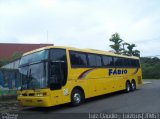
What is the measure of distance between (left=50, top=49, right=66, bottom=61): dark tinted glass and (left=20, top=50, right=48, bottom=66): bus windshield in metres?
0.32

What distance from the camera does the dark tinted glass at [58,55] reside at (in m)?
15.5

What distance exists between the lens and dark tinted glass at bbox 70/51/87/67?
1700cm

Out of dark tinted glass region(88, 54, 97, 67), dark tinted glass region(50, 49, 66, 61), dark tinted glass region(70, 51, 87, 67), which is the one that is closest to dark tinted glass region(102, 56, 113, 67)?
dark tinted glass region(88, 54, 97, 67)

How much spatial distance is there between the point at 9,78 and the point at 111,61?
7.81 meters

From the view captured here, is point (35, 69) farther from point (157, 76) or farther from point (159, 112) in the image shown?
point (157, 76)

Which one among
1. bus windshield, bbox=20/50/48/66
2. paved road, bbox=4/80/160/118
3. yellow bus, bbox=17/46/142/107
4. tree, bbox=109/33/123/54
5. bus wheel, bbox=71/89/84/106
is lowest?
paved road, bbox=4/80/160/118

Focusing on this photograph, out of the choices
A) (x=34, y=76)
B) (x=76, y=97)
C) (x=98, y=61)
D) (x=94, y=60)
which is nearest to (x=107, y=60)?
(x=98, y=61)

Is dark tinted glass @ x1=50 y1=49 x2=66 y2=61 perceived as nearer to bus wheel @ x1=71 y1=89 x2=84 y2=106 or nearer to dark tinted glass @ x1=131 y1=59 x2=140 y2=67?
bus wheel @ x1=71 y1=89 x2=84 y2=106

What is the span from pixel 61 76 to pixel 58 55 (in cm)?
115

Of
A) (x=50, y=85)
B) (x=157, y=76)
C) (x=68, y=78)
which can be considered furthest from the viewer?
(x=157, y=76)

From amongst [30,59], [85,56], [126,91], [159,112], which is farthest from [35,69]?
[126,91]

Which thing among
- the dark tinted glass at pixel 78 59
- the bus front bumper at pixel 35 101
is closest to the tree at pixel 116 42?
the dark tinted glass at pixel 78 59

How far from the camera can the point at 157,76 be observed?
66750 mm

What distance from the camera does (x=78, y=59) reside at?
17625 millimetres
